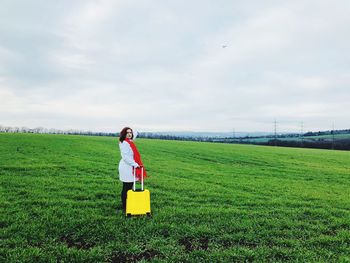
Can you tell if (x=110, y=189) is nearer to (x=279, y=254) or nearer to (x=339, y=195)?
(x=279, y=254)

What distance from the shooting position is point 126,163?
9586mm

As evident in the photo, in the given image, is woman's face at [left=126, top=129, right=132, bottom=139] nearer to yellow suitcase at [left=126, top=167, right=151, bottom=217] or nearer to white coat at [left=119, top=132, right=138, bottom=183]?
white coat at [left=119, top=132, right=138, bottom=183]

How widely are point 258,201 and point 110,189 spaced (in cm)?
635

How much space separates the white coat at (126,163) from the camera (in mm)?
9391

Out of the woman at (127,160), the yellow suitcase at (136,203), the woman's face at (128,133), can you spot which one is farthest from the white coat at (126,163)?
the yellow suitcase at (136,203)

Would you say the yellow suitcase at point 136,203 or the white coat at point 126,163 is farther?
the white coat at point 126,163

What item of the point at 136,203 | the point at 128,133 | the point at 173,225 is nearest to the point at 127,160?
the point at 128,133

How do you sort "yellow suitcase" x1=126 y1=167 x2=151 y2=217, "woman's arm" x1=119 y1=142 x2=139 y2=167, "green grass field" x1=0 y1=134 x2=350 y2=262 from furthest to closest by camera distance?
"woman's arm" x1=119 y1=142 x2=139 y2=167, "yellow suitcase" x1=126 y1=167 x2=151 y2=217, "green grass field" x1=0 y1=134 x2=350 y2=262

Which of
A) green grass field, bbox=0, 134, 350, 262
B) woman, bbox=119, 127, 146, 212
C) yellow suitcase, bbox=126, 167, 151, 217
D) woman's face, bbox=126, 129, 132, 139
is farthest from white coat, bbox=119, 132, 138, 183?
green grass field, bbox=0, 134, 350, 262

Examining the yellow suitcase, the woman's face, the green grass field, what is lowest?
the green grass field

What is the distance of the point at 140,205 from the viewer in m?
8.95

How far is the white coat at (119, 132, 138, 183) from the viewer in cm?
939

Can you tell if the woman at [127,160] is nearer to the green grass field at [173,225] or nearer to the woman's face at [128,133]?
the woman's face at [128,133]

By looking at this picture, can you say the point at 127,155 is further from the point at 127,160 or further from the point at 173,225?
the point at 173,225
